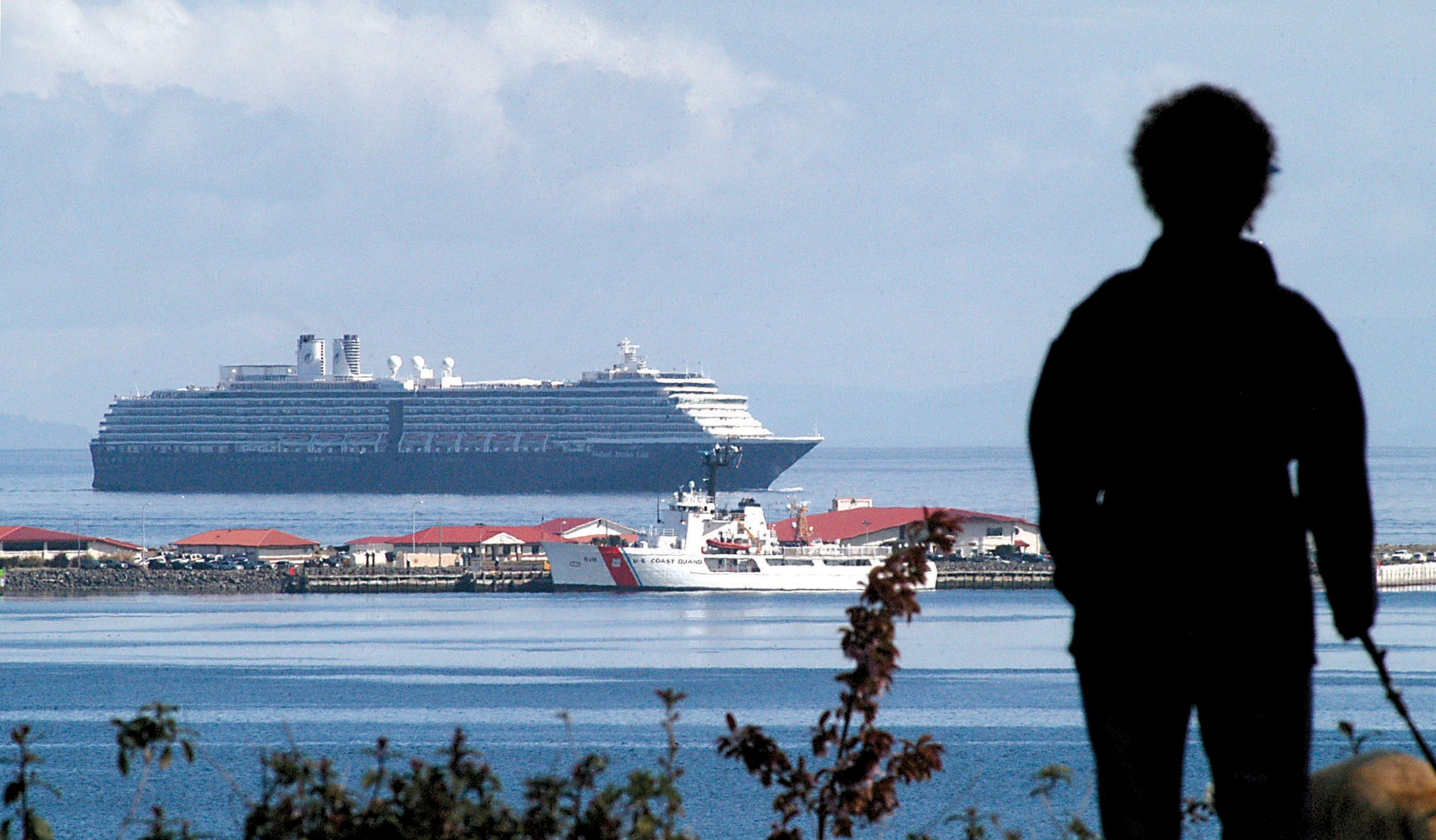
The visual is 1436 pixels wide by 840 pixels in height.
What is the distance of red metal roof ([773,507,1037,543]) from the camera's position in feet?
191

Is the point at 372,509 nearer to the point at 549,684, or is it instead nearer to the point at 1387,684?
the point at 549,684

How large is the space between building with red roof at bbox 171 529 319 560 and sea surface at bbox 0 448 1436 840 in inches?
252

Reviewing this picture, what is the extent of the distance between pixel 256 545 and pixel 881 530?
21.0 meters

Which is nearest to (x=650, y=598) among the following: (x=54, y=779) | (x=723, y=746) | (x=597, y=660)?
(x=597, y=660)

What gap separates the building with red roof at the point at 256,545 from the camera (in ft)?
185

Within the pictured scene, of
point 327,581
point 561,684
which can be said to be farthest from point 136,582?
point 561,684

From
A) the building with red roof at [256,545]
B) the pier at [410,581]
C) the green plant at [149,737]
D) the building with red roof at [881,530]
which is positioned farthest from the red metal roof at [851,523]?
the green plant at [149,737]

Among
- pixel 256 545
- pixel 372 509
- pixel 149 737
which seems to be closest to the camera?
pixel 149 737

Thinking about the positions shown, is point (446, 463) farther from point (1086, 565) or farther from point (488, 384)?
point (1086, 565)

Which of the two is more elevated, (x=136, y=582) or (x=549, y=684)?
(x=136, y=582)

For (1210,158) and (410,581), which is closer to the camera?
(1210,158)

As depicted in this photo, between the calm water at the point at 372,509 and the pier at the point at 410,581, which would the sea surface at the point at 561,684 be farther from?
the calm water at the point at 372,509

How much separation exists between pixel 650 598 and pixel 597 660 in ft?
54.2

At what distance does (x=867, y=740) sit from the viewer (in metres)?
3.03
